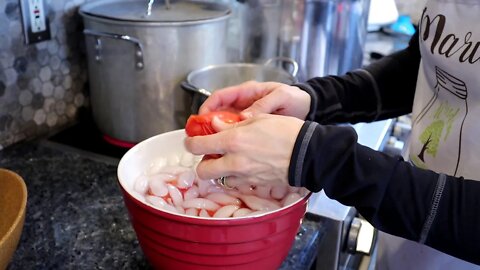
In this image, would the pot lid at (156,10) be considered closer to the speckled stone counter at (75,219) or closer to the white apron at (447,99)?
the speckled stone counter at (75,219)

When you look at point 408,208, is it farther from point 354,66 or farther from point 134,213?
point 354,66

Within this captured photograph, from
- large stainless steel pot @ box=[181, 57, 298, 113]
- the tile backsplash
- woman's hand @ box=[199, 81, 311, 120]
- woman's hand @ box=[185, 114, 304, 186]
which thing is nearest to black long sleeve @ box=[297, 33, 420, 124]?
woman's hand @ box=[199, 81, 311, 120]

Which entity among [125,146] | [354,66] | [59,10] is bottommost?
[125,146]

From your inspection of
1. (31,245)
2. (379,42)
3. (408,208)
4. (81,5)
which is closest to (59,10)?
(81,5)

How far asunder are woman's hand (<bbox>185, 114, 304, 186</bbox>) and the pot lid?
0.45m

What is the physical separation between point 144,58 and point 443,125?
51 cm

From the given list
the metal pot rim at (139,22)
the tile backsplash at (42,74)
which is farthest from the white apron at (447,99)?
the tile backsplash at (42,74)

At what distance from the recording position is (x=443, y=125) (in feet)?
2.18

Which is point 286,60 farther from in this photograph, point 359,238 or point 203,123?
point 203,123

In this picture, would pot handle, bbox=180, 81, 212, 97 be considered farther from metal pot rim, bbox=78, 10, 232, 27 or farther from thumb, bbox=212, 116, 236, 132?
thumb, bbox=212, 116, 236, 132

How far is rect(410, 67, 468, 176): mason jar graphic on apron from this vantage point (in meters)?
0.64

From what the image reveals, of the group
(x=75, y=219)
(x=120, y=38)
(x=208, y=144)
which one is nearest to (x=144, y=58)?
(x=120, y=38)

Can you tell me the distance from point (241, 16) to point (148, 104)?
0.32 meters

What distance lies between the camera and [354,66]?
3.68 ft
